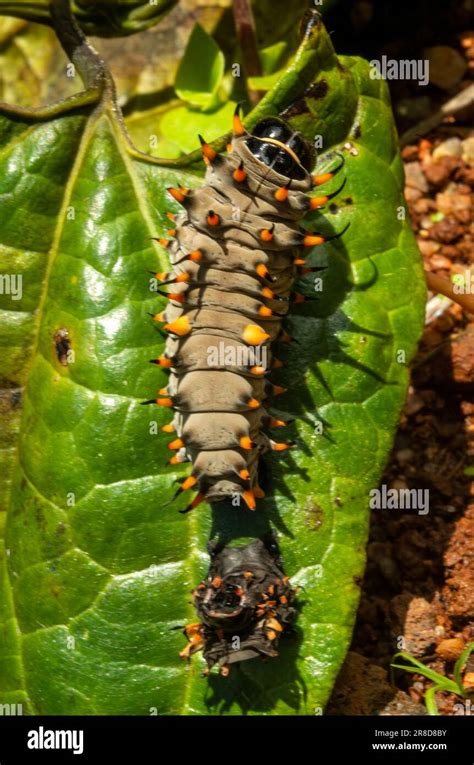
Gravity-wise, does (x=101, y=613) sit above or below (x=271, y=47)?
below

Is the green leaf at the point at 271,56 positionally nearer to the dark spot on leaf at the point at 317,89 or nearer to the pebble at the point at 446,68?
the dark spot on leaf at the point at 317,89

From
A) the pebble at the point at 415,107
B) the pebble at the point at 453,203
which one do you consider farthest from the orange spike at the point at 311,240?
the pebble at the point at 415,107

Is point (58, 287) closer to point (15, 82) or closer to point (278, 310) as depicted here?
point (278, 310)

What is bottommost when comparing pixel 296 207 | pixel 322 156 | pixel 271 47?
pixel 296 207

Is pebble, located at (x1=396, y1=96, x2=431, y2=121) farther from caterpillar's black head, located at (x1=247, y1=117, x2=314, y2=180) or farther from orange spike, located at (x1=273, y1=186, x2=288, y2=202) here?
orange spike, located at (x1=273, y1=186, x2=288, y2=202)

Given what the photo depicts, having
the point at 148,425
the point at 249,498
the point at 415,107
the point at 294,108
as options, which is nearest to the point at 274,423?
the point at 249,498

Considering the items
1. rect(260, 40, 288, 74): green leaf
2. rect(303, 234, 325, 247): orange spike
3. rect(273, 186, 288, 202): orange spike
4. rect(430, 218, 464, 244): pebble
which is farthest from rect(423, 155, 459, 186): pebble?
rect(273, 186, 288, 202): orange spike

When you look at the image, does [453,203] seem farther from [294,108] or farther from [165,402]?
[165,402]

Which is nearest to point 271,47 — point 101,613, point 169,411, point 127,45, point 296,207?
point 127,45
